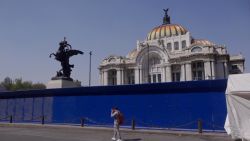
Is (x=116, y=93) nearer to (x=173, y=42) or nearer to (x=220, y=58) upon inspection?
(x=220, y=58)

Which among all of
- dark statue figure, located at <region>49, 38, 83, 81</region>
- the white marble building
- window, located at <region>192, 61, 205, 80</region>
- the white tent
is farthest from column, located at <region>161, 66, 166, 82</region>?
the white tent

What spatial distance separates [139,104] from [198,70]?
4433 centimetres

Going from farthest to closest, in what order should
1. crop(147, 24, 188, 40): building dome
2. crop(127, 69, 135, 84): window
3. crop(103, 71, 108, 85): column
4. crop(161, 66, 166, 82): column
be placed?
1. crop(103, 71, 108, 85): column
2. crop(147, 24, 188, 40): building dome
3. crop(127, 69, 135, 84): window
4. crop(161, 66, 166, 82): column

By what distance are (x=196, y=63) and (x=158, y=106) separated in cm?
4459

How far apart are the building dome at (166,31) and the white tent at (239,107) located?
63.7 meters

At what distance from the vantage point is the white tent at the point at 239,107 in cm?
951

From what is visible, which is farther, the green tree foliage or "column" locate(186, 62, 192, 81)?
the green tree foliage

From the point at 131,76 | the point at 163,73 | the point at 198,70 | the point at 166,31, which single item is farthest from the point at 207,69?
the point at 131,76

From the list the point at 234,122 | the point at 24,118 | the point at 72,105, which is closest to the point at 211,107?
the point at 234,122

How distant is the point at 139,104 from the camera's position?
20.4 m

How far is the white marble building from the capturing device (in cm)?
5988

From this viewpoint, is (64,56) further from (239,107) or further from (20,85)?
(20,85)

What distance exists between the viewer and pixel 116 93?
2159 centimetres

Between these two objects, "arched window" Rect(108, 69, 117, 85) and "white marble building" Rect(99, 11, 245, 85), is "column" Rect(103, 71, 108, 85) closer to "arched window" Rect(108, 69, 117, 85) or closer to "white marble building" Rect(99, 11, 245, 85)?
"white marble building" Rect(99, 11, 245, 85)
